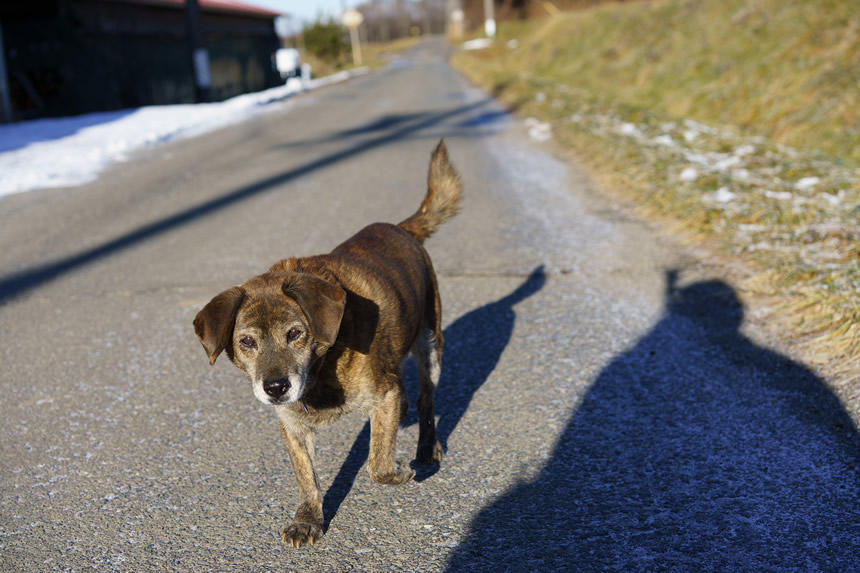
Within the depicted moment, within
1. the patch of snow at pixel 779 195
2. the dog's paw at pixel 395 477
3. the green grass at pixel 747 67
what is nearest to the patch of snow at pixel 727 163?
the green grass at pixel 747 67

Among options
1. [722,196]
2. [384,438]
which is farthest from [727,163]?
[384,438]

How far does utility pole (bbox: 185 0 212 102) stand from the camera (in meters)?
23.0

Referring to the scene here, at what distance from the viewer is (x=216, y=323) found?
2588 mm

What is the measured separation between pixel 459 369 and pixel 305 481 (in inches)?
60.2

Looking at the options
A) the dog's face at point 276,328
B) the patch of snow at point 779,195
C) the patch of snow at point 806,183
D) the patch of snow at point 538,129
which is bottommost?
the patch of snow at point 779,195

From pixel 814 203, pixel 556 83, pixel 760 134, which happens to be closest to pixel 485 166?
pixel 760 134

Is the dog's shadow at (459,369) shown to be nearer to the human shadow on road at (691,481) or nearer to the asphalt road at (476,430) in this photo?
the asphalt road at (476,430)

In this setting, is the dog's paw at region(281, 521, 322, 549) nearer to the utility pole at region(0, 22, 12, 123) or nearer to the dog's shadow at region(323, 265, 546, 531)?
the dog's shadow at region(323, 265, 546, 531)

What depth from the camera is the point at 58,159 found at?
13.5 meters

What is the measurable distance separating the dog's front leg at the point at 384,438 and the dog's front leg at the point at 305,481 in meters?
0.23

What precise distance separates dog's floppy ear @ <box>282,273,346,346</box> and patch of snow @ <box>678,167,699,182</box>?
6.50 m

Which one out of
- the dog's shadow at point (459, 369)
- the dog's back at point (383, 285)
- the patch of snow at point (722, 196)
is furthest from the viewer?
the patch of snow at point (722, 196)

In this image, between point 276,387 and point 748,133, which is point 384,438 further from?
point 748,133

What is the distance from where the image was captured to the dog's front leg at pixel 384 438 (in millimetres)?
2961
